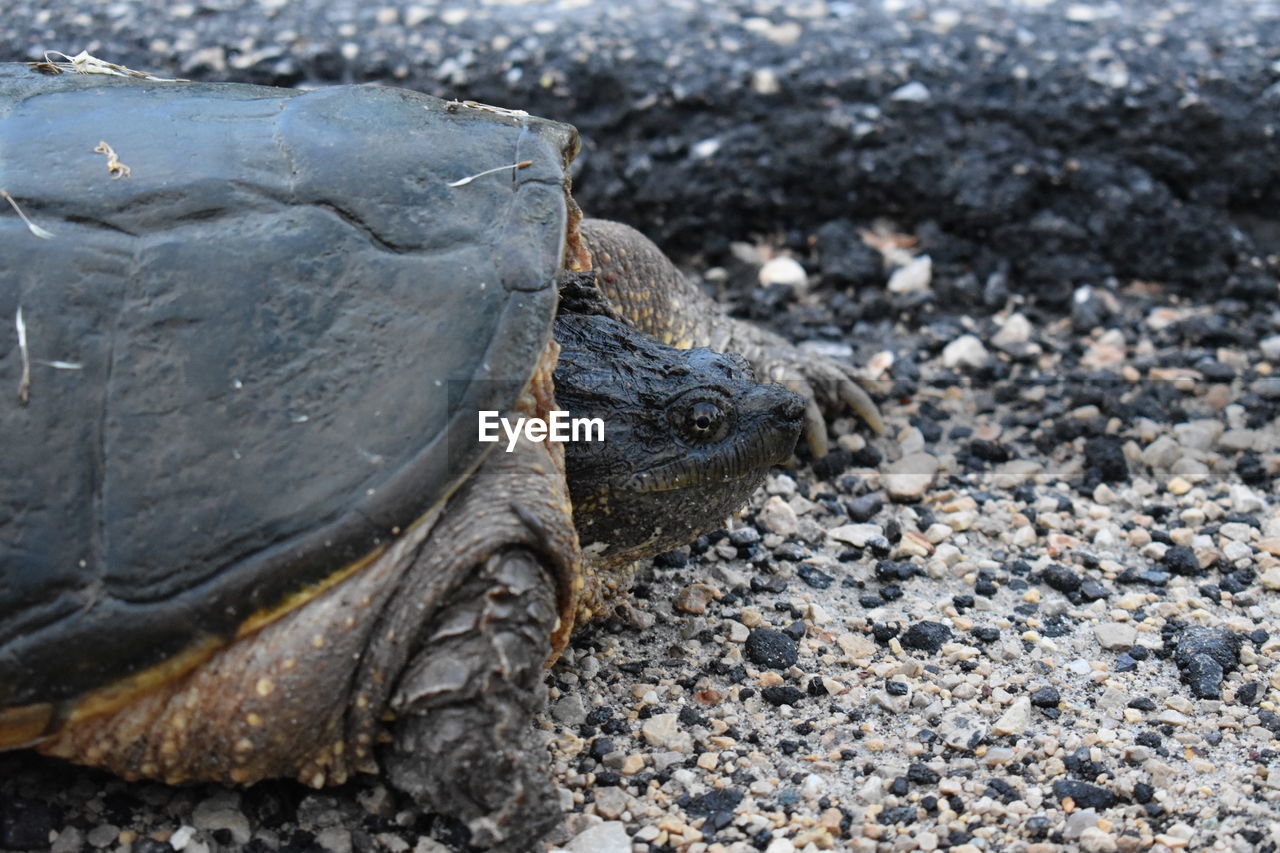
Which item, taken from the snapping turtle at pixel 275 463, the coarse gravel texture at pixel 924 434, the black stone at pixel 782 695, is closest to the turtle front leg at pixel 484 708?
the snapping turtle at pixel 275 463

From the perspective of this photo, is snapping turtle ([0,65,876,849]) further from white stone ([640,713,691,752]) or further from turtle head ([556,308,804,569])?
white stone ([640,713,691,752])

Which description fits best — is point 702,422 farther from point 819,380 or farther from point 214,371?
point 819,380

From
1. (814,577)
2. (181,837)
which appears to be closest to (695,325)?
(814,577)

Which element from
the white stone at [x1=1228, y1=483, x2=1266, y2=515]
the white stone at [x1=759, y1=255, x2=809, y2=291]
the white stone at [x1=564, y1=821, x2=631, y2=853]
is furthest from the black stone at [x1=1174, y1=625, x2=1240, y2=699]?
the white stone at [x1=759, y1=255, x2=809, y2=291]

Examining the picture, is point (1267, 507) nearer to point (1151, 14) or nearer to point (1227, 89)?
point (1227, 89)

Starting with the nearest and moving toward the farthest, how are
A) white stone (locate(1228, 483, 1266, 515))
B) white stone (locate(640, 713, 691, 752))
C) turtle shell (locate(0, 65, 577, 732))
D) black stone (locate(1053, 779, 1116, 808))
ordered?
1. turtle shell (locate(0, 65, 577, 732))
2. black stone (locate(1053, 779, 1116, 808))
3. white stone (locate(640, 713, 691, 752))
4. white stone (locate(1228, 483, 1266, 515))

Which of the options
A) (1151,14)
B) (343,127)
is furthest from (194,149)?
(1151,14)

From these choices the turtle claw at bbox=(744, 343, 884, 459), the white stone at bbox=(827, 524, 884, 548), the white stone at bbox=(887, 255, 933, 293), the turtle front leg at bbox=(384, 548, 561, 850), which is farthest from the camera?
the white stone at bbox=(887, 255, 933, 293)

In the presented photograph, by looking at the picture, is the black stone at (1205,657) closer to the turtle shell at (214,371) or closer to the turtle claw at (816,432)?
the turtle claw at (816,432)
